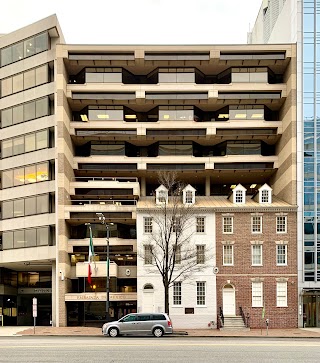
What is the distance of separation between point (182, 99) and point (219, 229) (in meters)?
14.5

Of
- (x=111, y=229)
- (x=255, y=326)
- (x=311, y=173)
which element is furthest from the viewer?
(x=111, y=229)

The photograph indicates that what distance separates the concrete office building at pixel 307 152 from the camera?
55312 mm

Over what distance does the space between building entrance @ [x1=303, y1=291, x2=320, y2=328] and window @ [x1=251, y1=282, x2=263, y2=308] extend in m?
4.76

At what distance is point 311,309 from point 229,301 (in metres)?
8.30

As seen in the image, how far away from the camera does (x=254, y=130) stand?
2435 inches

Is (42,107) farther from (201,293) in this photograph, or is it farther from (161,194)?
(201,293)

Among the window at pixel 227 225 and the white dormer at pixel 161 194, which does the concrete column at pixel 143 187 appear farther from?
the window at pixel 227 225

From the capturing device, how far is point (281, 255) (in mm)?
54500

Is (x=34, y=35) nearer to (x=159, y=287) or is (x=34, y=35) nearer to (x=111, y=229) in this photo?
(x=111, y=229)

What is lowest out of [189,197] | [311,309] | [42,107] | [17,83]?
[311,309]

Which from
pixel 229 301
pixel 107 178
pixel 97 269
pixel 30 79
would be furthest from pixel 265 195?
pixel 30 79

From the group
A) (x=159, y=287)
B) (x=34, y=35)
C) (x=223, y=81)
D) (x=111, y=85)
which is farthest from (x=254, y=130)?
(x=34, y=35)

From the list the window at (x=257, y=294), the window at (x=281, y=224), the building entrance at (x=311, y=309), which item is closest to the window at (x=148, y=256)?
the window at (x=257, y=294)

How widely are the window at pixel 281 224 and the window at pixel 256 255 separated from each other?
246 centimetres
